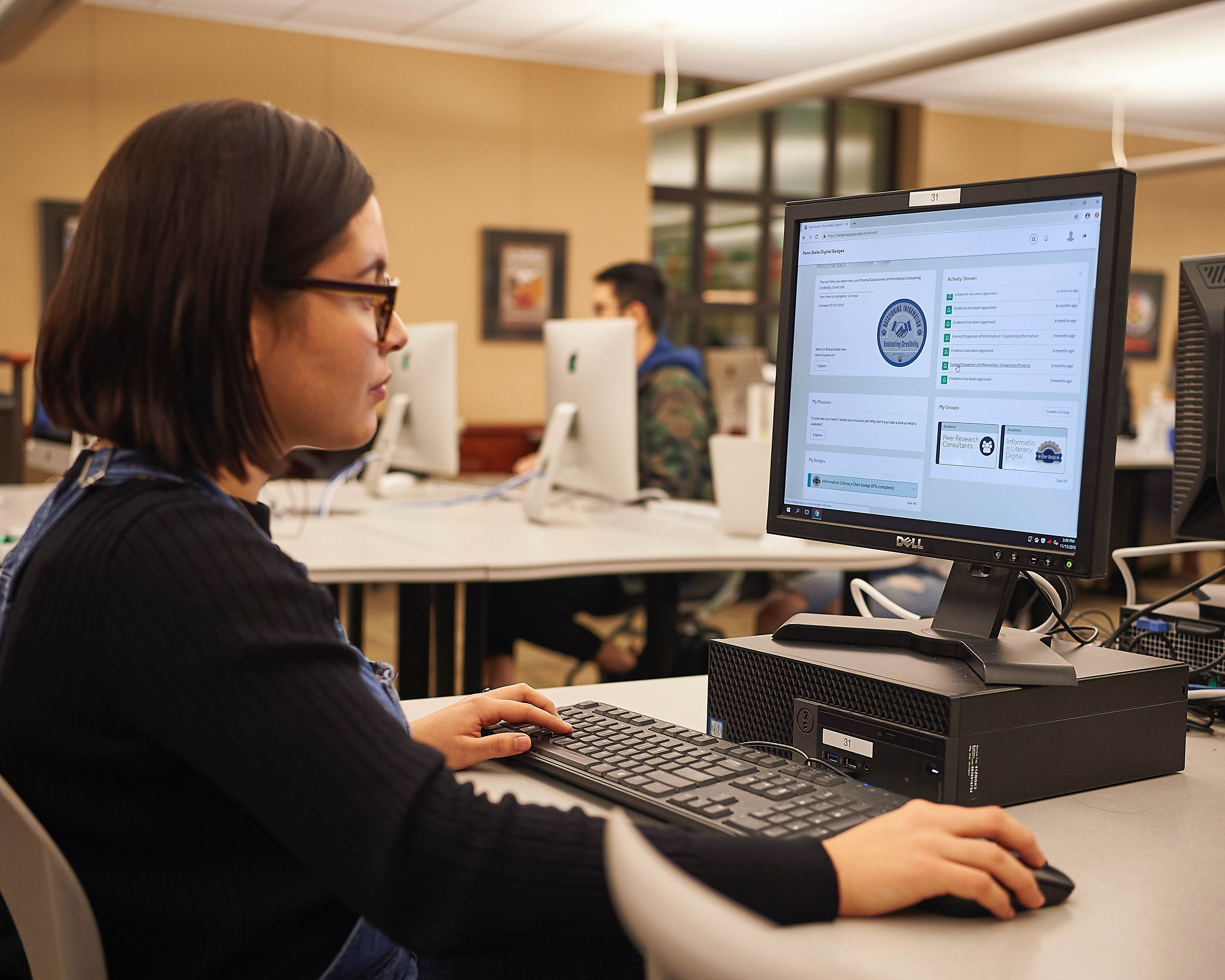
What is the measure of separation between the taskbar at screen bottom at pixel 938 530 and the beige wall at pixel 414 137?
4.15 metres

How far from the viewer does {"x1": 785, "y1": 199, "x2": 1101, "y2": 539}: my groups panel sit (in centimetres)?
95

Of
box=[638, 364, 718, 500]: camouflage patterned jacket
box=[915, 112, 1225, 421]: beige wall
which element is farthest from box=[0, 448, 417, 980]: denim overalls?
box=[915, 112, 1225, 421]: beige wall

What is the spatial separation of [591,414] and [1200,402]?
176 cm

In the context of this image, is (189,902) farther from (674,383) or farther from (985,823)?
(674,383)

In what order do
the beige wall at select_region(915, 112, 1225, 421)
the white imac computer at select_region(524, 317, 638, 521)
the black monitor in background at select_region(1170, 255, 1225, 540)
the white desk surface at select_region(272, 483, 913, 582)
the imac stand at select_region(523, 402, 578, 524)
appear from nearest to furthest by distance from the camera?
the black monitor in background at select_region(1170, 255, 1225, 540)
the white desk surface at select_region(272, 483, 913, 582)
the white imac computer at select_region(524, 317, 638, 521)
the imac stand at select_region(523, 402, 578, 524)
the beige wall at select_region(915, 112, 1225, 421)

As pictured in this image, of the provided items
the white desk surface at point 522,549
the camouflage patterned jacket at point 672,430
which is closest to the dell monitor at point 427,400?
the white desk surface at point 522,549

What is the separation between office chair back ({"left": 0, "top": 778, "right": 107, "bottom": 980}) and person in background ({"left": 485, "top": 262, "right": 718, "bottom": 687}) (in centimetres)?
216

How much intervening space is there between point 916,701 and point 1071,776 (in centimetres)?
17

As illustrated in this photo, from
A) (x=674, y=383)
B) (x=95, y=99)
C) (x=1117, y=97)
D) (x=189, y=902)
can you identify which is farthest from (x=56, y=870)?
(x=1117, y=97)

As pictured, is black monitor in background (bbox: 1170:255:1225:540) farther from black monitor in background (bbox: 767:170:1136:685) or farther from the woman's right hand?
the woman's right hand

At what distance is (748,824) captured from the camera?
2.58ft

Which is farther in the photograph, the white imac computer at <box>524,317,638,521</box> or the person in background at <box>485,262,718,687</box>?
the person in background at <box>485,262,718,687</box>

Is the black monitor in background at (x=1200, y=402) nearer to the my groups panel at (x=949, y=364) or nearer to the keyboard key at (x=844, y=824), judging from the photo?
the my groups panel at (x=949, y=364)

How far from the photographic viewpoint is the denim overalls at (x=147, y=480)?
736mm
